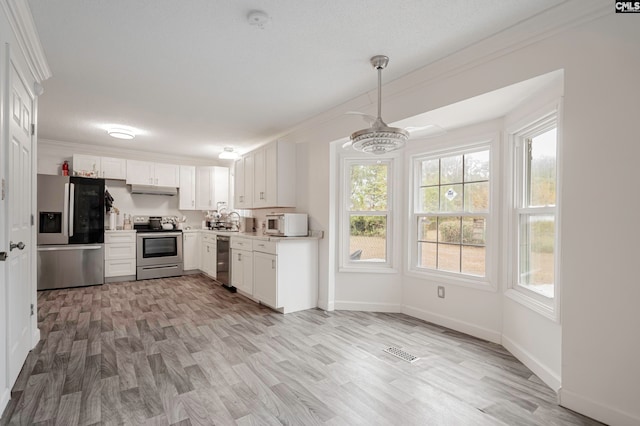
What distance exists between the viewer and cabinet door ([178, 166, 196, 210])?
20.9 feet

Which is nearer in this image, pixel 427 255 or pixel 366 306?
pixel 427 255

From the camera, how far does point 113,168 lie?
5680 millimetres

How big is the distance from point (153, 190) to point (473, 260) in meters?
5.91

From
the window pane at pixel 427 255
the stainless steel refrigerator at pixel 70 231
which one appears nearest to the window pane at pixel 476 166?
the window pane at pixel 427 255

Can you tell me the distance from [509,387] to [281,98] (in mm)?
3315

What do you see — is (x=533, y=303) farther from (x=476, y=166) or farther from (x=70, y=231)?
(x=70, y=231)

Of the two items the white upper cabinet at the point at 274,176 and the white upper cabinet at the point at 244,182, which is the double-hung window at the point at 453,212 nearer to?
the white upper cabinet at the point at 274,176

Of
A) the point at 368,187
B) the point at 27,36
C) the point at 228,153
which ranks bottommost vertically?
the point at 368,187

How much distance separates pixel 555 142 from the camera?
2.35 meters

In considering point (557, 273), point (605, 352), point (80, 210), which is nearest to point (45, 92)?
point (80, 210)

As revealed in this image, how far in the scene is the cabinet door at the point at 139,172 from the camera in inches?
230

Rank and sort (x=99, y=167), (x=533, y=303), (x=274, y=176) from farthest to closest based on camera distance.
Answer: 1. (x=99, y=167)
2. (x=274, y=176)
3. (x=533, y=303)

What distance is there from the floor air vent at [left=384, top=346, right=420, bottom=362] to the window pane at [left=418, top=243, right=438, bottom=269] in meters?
1.16

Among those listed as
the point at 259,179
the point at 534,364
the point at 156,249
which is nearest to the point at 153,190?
the point at 156,249
